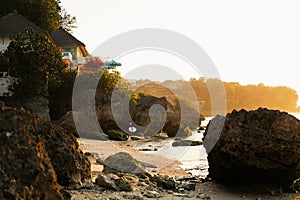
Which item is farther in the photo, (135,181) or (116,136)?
(116,136)

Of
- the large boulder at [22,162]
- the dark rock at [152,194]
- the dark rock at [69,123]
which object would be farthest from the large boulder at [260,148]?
the dark rock at [69,123]

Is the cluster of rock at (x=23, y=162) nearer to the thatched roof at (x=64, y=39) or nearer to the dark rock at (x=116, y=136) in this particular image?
the dark rock at (x=116, y=136)

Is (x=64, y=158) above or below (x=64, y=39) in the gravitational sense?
below

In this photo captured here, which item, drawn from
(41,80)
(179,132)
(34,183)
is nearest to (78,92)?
(41,80)

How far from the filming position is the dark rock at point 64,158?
7.72m

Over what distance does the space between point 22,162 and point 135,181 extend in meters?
5.63

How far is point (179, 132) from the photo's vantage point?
129ft

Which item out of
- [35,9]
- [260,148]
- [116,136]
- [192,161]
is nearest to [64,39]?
[35,9]

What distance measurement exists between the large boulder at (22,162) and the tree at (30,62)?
2251 centimetres

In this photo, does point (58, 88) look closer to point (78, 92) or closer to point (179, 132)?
point (78, 92)

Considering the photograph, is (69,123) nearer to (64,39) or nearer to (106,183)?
(64,39)

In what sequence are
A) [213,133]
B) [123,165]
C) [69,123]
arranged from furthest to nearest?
[69,123], [213,133], [123,165]

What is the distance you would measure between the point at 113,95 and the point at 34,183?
29284 millimetres

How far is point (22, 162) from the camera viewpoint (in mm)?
4316
